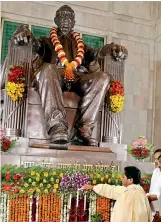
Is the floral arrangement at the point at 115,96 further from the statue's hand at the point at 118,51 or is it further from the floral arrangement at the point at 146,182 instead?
the floral arrangement at the point at 146,182

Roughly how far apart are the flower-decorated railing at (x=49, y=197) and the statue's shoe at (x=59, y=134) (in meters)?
0.74

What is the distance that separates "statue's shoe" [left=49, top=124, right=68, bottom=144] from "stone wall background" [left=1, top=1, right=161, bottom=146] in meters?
3.18

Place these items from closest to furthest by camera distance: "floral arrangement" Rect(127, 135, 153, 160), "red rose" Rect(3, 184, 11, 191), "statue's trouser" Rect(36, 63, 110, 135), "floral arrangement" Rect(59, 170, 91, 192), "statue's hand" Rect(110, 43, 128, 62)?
"red rose" Rect(3, 184, 11, 191) → "floral arrangement" Rect(59, 170, 91, 192) → "statue's trouser" Rect(36, 63, 110, 135) → "floral arrangement" Rect(127, 135, 153, 160) → "statue's hand" Rect(110, 43, 128, 62)

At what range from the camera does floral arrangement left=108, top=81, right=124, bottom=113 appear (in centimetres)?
565

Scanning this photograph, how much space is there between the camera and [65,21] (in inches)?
235

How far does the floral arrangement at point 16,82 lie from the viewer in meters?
5.27

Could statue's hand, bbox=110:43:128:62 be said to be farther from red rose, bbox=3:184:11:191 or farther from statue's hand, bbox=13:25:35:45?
red rose, bbox=3:184:11:191

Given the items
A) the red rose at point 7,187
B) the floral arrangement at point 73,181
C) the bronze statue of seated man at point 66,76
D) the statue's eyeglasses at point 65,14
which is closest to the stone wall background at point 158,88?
the bronze statue of seated man at point 66,76

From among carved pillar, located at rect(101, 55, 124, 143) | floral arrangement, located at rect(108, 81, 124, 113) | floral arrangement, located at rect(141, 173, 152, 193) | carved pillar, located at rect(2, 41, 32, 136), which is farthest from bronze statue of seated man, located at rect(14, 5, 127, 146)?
floral arrangement, located at rect(141, 173, 152, 193)

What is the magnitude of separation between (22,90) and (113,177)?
1739mm

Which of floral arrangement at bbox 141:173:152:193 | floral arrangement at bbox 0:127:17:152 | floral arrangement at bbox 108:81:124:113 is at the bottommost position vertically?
floral arrangement at bbox 141:173:152:193

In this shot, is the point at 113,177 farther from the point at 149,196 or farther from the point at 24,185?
the point at 24,185

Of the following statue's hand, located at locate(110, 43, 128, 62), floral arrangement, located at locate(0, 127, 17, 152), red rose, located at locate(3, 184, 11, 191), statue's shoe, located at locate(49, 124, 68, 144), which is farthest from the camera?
statue's hand, located at locate(110, 43, 128, 62)

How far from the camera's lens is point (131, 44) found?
327 inches
